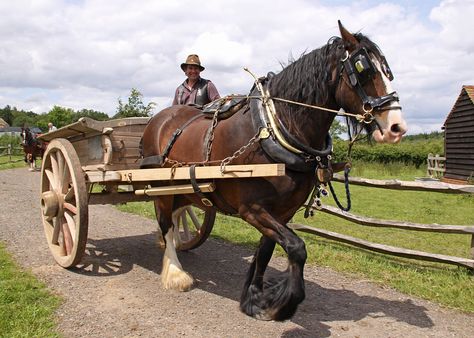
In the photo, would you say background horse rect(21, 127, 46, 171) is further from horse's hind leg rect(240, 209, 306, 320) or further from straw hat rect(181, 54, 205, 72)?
horse's hind leg rect(240, 209, 306, 320)

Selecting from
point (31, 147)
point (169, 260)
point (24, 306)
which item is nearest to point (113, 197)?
point (169, 260)

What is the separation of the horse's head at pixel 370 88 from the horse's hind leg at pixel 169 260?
242 centimetres

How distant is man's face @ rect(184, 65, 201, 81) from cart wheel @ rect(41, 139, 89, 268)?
1736 mm

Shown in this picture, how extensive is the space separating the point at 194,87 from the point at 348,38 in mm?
2964

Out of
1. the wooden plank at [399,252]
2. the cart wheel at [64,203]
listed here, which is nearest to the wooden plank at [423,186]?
the wooden plank at [399,252]

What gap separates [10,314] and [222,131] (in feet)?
7.78

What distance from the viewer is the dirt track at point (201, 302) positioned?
12.2 feet

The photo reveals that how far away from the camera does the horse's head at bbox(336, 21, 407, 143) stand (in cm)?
305

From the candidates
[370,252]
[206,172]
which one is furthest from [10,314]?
[370,252]

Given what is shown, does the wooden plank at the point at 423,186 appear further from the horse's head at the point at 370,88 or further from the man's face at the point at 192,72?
the horse's head at the point at 370,88

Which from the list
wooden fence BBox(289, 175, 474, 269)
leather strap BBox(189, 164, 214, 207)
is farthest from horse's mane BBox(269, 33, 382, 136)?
wooden fence BBox(289, 175, 474, 269)

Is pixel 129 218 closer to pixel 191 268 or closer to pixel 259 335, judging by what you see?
pixel 191 268

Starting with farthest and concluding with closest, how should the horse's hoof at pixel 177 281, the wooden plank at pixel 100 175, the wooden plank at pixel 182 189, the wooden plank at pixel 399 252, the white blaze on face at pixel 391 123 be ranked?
1. the wooden plank at pixel 399 252
2. the wooden plank at pixel 100 175
3. the horse's hoof at pixel 177 281
4. the wooden plank at pixel 182 189
5. the white blaze on face at pixel 391 123

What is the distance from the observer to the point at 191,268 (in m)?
5.52
